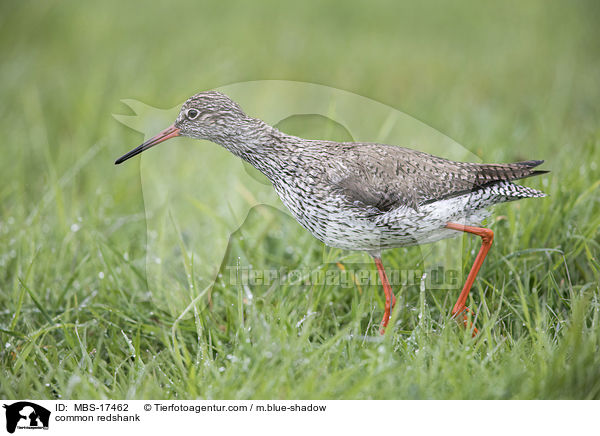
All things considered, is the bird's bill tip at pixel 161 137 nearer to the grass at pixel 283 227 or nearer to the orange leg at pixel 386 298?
the grass at pixel 283 227

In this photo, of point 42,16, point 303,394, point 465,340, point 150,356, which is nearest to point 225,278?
point 150,356

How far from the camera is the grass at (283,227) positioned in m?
3.89

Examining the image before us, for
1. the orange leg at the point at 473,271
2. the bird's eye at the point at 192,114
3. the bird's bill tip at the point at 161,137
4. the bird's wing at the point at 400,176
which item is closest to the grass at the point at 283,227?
the orange leg at the point at 473,271

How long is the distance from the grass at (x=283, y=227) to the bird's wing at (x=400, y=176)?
0.56 meters

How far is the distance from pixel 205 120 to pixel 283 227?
2.08 meters

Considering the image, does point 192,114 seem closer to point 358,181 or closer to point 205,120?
point 205,120

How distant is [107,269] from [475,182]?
338 cm

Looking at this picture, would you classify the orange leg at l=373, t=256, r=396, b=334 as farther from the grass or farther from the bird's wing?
the bird's wing

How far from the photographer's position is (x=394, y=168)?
4.20 m

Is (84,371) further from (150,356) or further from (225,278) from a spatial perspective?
(225,278)

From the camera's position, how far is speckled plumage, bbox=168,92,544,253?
4.12 m
